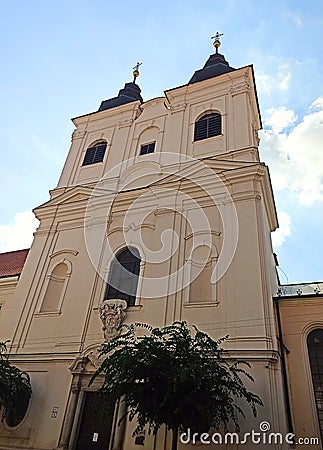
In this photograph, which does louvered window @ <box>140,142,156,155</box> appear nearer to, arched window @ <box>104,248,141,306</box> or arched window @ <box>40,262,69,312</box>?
arched window @ <box>104,248,141,306</box>

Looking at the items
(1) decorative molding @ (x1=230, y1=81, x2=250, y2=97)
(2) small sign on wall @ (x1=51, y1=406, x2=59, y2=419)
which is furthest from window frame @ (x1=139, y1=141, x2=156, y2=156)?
(2) small sign on wall @ (x1=51, y1=406, x2=59, y2=419)

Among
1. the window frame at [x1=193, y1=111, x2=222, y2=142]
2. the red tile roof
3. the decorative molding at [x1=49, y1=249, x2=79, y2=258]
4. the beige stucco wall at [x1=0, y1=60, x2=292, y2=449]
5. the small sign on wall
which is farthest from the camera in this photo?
the red tile roof

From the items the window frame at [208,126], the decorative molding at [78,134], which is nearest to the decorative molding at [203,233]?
the window frame at [208,126]

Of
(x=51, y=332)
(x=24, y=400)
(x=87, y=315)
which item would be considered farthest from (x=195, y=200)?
(x=24, y=400)

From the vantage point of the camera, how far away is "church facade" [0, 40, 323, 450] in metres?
10.7

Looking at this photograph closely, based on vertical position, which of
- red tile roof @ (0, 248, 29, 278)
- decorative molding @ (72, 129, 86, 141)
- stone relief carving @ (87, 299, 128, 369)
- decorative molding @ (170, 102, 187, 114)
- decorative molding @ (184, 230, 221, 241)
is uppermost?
decorative molding @ (72, 129, 86, 141)

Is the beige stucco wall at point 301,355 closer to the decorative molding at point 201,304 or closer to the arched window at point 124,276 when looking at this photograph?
the decorative molding at point 201,304

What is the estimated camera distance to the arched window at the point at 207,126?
56.5 feet

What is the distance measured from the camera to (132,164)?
1802 centimetres

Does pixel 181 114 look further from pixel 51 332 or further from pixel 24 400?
pixel 24 400

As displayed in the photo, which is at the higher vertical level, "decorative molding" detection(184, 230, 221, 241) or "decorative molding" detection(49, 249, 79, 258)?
"decorative molding" detection(49, 249, 79, 258)

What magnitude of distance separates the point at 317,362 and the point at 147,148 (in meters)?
12.0

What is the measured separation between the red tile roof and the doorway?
319 inches

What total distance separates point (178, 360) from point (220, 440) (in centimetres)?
252
